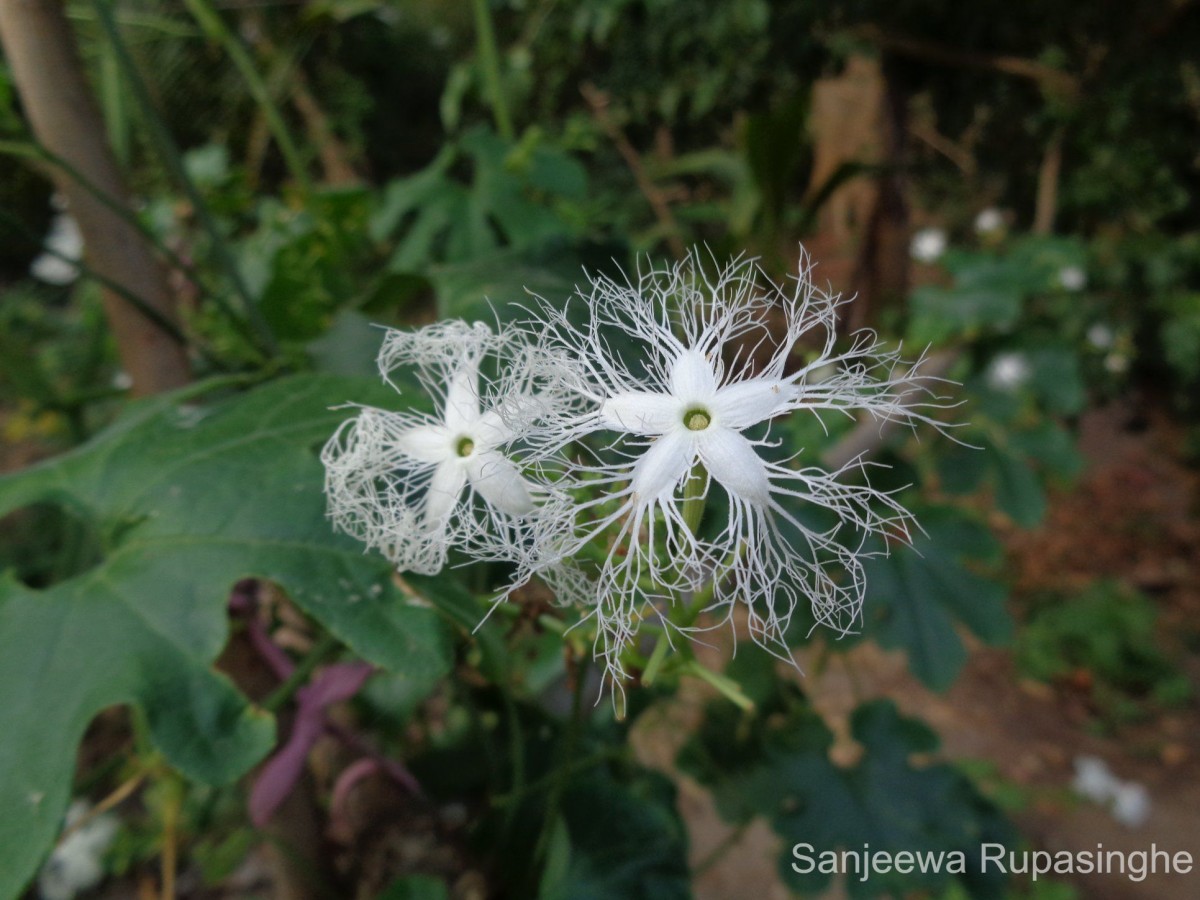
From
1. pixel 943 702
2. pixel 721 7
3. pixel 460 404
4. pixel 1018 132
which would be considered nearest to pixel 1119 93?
pixel 1018 132

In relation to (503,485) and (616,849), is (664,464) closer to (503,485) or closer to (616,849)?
(503,485)

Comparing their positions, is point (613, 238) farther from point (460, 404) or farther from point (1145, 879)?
point (1145, 879)

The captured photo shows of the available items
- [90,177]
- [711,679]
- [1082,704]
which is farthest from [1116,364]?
[90,177]

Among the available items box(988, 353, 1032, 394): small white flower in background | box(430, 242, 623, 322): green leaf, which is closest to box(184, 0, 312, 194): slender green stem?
box(430, 242, 623, 322): green leaf

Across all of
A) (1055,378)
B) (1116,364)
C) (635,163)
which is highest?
(635,163)

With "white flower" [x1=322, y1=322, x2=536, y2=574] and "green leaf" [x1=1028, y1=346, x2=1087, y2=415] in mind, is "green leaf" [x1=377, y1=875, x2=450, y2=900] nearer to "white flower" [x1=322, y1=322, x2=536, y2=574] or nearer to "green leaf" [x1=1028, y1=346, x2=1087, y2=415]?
"white flower" [x1=322, y1=322, x2=536, y2=574]
